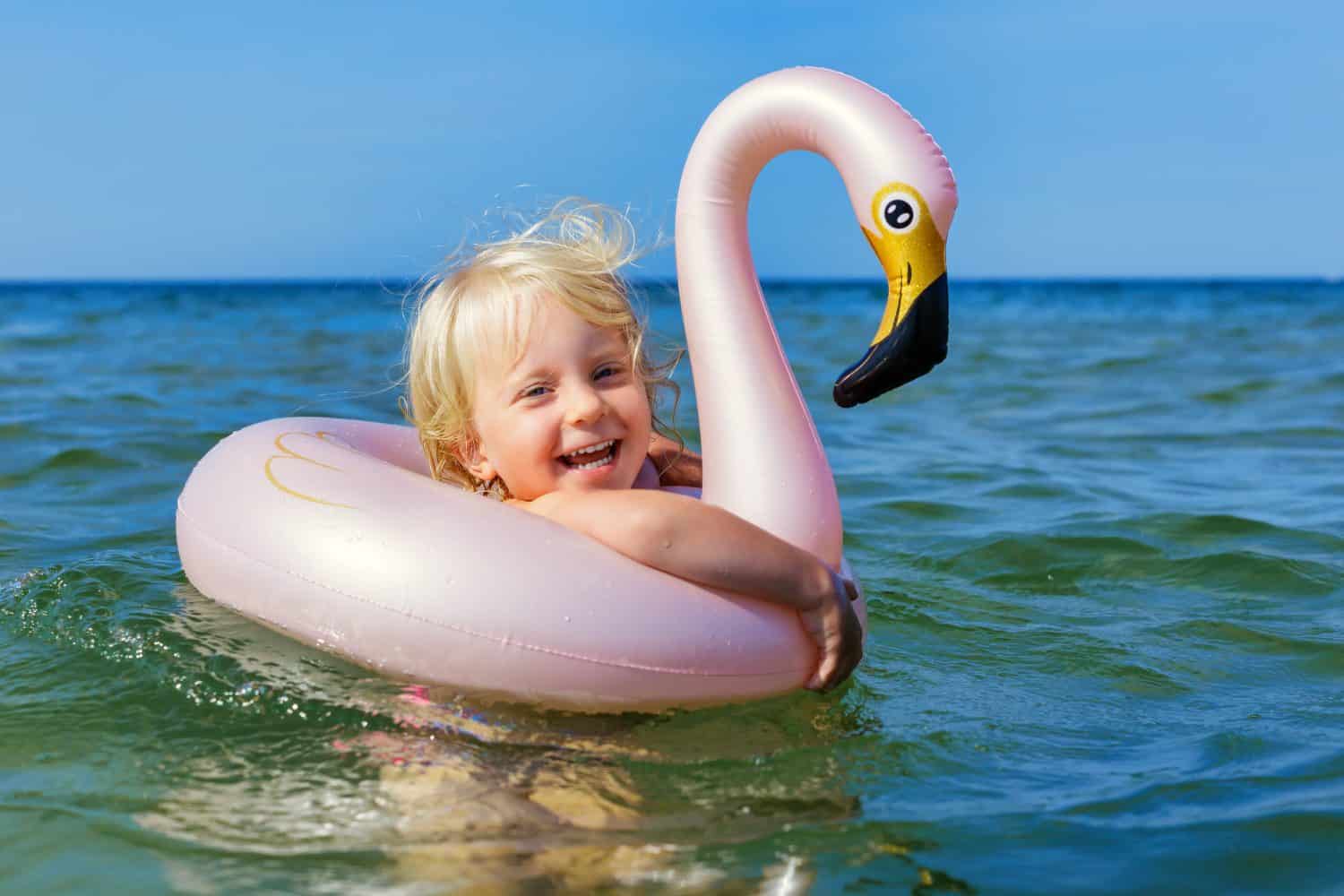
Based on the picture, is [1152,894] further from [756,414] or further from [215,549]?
[215,549]

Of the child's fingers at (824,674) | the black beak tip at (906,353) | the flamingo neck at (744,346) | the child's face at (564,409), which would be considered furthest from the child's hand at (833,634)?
the child's face at (564,409)

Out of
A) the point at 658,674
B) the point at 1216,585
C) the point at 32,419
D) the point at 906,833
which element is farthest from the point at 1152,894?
the point at 32,419

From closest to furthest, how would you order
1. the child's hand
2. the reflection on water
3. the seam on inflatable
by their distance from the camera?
the reflection on water
the seam on inflatable
the child's hand

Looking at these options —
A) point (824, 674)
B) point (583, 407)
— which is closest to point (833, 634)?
point (824, 674)

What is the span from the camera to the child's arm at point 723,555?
7.64 ft

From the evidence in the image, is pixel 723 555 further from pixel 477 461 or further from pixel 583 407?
pixel 477 461

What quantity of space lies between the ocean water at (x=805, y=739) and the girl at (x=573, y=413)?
27 centimetres

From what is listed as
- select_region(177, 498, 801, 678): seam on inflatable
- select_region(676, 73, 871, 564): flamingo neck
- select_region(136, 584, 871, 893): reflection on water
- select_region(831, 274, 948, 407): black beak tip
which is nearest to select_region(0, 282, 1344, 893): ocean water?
select_region(136, 584, 871, 893): reflection on water

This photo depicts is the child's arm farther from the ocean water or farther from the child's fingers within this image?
the ocean water

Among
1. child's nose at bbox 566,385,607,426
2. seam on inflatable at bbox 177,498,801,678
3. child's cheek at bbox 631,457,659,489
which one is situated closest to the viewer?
seam on inflatable at bbox 177,498,801,678

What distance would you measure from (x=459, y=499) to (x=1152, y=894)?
132cm

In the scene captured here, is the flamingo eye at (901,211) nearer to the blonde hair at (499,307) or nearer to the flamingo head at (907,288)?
the flamingo head at (907,288)

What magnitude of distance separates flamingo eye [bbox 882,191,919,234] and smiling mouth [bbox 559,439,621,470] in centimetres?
67

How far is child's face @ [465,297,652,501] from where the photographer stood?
255 cm
